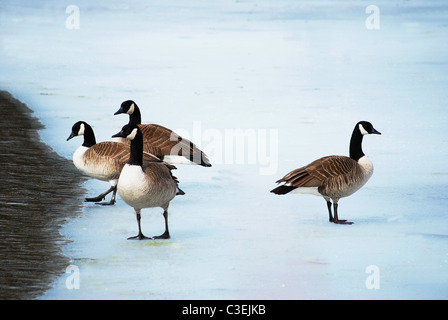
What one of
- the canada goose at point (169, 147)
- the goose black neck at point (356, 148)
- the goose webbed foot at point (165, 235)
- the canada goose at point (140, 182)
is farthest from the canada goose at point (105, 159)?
the goose black neck at point (356, 148)

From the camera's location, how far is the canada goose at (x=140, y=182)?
21.5ft

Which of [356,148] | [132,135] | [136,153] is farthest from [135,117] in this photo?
[356,148]

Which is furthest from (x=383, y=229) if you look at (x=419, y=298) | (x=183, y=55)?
(x=183, y=55)

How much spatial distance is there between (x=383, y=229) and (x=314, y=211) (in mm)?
893

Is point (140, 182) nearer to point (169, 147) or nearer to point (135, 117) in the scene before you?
point (169, 147)

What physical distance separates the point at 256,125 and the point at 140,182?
550cm

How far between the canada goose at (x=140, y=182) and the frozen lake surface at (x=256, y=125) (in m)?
0.38

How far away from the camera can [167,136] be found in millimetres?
8445

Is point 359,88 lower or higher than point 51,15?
lower

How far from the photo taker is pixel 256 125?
467 inches

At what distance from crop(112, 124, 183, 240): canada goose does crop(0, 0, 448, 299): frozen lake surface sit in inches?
15.0

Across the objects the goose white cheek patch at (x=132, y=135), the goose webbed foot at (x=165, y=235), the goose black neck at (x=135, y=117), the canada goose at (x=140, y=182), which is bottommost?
the goose webbed foot at (x=165, y=235)

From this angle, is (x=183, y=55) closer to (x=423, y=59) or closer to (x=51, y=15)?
(x=423, y=59)

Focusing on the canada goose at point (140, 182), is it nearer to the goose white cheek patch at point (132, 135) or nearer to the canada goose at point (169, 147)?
the goose white cheek patch at point (132, 135)
